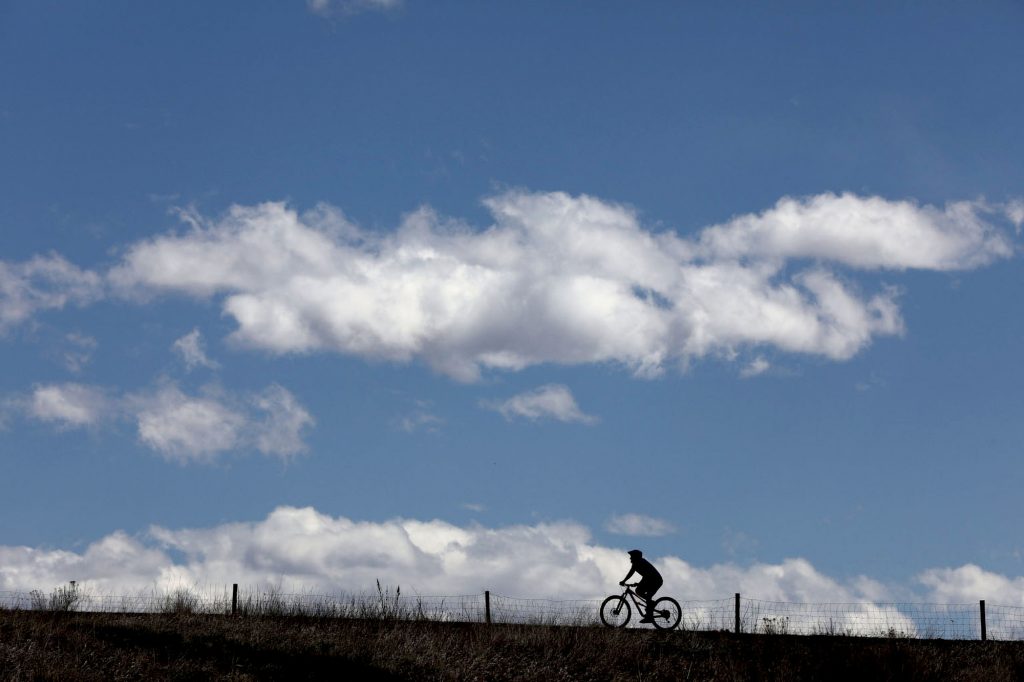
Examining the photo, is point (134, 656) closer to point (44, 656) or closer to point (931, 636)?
point (44, 656)

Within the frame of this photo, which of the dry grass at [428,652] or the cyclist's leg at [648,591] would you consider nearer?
the dry grass at [428,652]

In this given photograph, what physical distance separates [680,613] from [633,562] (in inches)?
61.7

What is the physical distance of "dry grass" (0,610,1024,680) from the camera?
69.3 feet

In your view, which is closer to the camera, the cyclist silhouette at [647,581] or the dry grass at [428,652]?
the dry grass at [428,652]

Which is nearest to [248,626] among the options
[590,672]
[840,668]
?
[590,672]

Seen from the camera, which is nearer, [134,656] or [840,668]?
[134,656]

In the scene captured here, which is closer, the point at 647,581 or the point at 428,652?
the point at 428,652

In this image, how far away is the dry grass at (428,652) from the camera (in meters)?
21.1

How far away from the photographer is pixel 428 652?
889 inches

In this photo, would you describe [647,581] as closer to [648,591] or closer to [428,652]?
[648,591]

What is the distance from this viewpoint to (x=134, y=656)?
21203 millimetres

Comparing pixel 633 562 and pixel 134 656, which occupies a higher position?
pixel 633 562

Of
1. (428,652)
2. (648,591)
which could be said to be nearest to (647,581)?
(648,591)

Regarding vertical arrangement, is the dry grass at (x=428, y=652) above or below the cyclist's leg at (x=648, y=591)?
below
